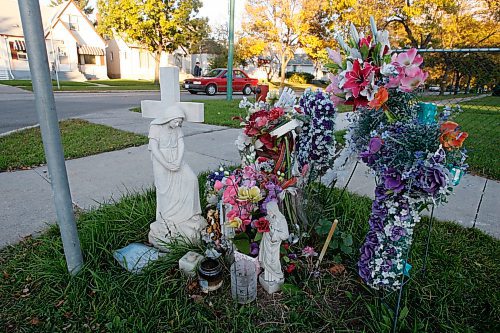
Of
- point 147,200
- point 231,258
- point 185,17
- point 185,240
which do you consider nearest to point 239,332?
point 231,258

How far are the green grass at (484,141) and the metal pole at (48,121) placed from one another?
10.6 ft

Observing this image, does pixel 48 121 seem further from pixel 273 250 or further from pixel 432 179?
pixel 432 179

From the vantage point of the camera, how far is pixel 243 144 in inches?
96.4

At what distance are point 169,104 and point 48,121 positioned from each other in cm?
75

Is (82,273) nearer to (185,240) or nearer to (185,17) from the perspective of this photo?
(185,240)

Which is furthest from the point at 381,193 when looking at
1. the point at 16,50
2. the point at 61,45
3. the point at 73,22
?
the point at 73,22

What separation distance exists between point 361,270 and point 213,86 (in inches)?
674

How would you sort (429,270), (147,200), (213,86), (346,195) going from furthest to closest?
(213,86)
(346,195)
(147,200)
(429,270)

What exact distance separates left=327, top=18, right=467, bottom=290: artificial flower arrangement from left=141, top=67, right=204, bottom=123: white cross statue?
96 centimetres

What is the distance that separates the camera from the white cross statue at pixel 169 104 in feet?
7.29

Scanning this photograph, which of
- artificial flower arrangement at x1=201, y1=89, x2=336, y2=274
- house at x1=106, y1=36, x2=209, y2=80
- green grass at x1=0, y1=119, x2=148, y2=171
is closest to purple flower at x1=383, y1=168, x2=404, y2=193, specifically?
artificial flower arrangement at x1=201, y1=89, x2=336, y2=274

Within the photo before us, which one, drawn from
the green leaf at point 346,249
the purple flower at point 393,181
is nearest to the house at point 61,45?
the green leaf at point 346,249

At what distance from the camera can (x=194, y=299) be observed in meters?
2.04

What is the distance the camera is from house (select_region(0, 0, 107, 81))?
2411cm
